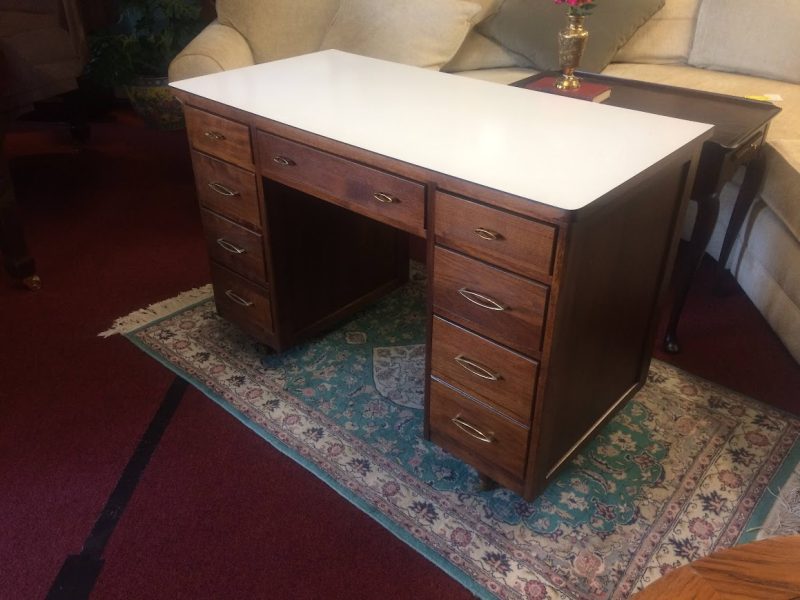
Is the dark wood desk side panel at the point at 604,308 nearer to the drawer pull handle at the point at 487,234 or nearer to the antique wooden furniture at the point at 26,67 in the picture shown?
the drawer pull handle at the point at 487,234

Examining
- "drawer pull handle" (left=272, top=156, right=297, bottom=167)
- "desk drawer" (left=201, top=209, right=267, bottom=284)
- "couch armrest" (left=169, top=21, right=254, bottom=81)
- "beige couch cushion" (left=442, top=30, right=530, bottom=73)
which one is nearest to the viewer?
"drawer pull handle" (left=272, top=156, right=297, bottom=167)

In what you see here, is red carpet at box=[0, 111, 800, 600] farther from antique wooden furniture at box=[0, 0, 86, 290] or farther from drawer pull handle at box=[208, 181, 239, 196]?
drawer pull handle at box=[208, 181, 239, 196]

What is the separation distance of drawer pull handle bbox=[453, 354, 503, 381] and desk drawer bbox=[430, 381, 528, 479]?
75mm

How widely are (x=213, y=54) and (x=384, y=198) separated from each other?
128 cm

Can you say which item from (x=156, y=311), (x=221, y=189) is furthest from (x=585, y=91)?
(x=156, y=311)

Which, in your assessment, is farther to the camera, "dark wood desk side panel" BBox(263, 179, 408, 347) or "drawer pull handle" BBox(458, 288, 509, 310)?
"dark wood desk side panel" BBox(263, 179, 408, 347)

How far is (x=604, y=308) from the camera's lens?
129 cm

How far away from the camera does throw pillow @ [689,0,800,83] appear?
231cm

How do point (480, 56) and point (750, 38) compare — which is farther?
point (480, 56)

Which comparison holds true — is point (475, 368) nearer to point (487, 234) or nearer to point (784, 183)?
point (487, 234)

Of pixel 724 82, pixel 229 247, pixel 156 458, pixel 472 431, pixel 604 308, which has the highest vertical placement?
pixel 724 82

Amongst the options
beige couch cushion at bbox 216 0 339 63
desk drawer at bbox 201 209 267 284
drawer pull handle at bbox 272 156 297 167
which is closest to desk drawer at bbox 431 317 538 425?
drawer pull handle at bbox 272 156 297 167

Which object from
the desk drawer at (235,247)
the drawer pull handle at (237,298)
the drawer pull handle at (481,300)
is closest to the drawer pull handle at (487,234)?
the drawer pull handle at (481,300)

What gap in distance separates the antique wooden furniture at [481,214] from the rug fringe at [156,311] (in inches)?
15.5
